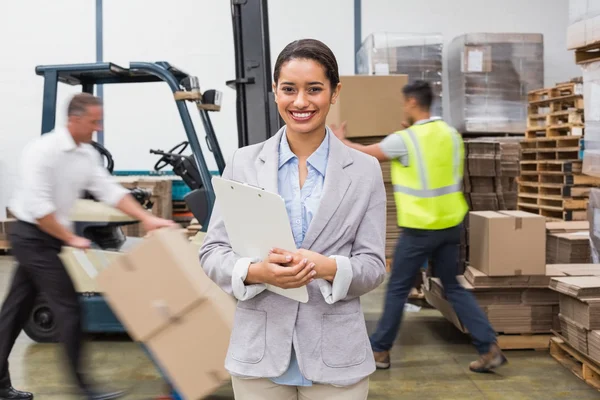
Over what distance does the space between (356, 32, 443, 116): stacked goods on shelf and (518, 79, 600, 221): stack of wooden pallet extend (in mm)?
1331

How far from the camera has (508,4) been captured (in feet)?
34.8

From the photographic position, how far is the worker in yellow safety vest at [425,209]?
4.11 metres

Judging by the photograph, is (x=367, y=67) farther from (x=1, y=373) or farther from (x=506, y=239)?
(x=1, y=373)

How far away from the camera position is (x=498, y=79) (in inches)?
356

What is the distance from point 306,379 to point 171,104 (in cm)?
948

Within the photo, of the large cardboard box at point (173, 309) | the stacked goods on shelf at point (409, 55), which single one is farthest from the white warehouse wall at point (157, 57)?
the large cardboard box at point (173, 309)

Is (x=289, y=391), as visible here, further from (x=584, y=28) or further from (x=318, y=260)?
(x=584, y=28)

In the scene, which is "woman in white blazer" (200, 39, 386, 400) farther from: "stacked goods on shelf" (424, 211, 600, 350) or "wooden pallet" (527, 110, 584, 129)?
"wooden pallet" (527, 110, 584, 129)

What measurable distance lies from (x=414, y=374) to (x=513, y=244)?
3.85ft

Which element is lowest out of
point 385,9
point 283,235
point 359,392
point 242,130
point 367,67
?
point 359,392

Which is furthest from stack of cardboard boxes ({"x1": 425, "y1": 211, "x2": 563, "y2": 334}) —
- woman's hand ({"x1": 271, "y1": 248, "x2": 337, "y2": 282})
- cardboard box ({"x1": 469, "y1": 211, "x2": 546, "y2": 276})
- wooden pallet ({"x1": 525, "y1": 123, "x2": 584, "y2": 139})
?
wooden pallet ({"x1": 525, "y1": 123, "x2": 584, "y2": 139})

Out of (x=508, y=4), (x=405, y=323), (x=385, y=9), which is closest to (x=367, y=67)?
(x=385, y=9)

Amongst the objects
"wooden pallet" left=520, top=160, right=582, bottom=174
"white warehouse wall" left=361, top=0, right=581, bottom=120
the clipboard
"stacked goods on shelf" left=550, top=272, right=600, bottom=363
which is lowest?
"stacked goods on shelf" left=550, top=272, right=600, bottom=363

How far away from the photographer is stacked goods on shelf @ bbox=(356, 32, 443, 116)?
868 centimetres
